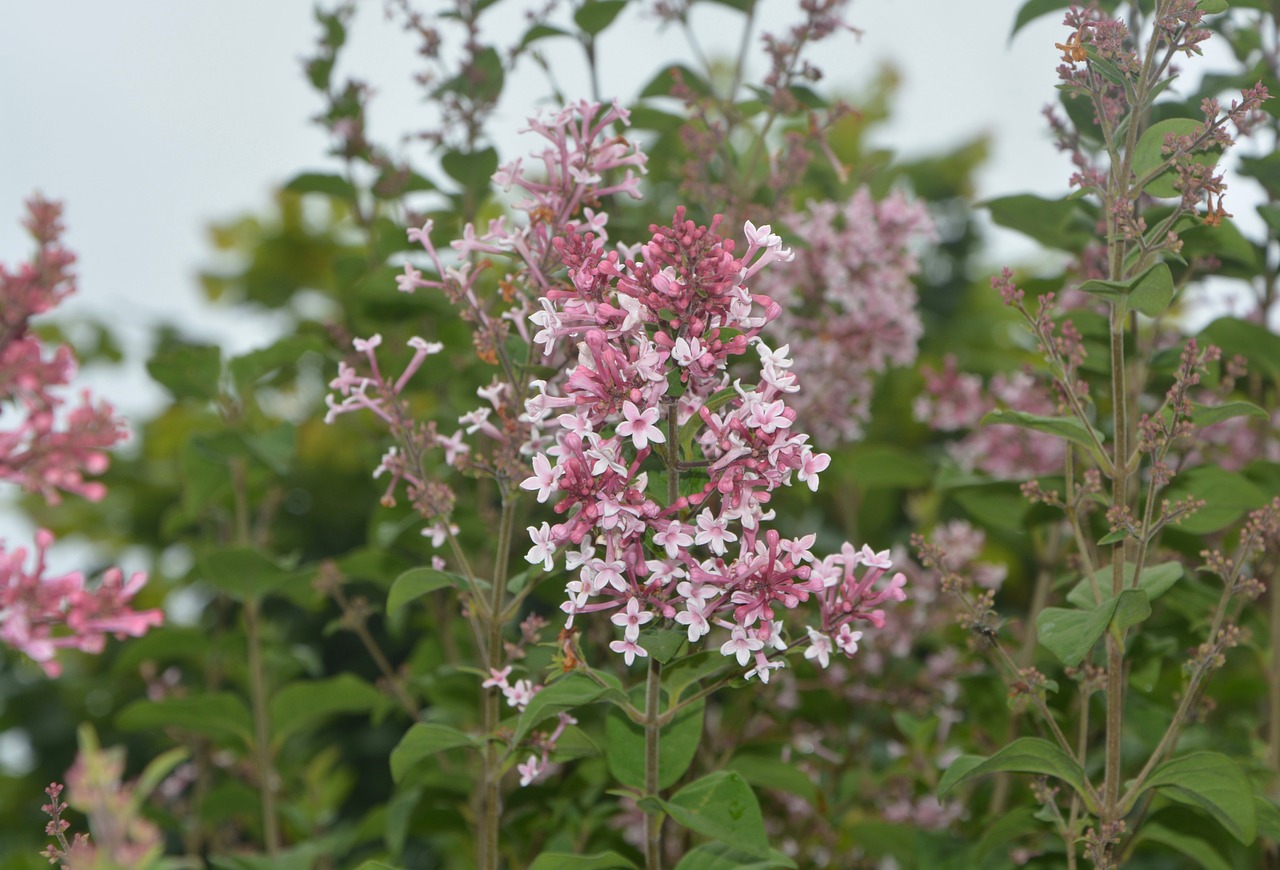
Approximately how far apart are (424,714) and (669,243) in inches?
44.4

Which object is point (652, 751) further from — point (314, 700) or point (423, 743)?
point (314, 700)

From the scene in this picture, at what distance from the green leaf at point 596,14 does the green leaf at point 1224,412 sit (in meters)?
1.05

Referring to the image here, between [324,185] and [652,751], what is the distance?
1.28 meters

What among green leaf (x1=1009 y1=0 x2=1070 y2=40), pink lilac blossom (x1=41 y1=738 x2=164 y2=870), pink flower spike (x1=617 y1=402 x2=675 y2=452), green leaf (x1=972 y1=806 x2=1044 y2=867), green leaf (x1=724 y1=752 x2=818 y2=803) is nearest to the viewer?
pink lilac blossom (x1=41 y1=738 x2=164 y2=870)

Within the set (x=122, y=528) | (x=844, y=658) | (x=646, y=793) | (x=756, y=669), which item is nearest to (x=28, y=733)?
(x=122, y=528)

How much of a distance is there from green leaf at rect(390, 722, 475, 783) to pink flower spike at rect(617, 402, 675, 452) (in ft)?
1.47

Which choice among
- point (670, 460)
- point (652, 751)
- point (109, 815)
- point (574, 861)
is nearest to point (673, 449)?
point (670, 460)

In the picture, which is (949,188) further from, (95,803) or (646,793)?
(95,803)

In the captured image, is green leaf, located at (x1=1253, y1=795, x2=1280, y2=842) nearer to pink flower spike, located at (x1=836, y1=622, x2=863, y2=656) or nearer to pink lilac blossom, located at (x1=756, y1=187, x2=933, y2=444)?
pink flower spike, located at (x1=836, y1=622, x2=863, y2=656)

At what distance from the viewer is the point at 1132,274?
4.35ft

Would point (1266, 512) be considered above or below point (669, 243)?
below

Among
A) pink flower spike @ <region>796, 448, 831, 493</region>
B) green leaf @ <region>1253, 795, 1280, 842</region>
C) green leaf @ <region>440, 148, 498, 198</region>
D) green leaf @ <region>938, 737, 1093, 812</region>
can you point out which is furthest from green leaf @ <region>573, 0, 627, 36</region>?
green leaf @ <region>1253, 795, 1280, 842</region>

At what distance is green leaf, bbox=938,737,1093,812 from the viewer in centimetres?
126

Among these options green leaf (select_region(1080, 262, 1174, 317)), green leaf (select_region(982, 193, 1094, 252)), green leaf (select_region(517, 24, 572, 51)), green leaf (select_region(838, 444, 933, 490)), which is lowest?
green leaf (select_region(1080, 262, 1174, 317))
